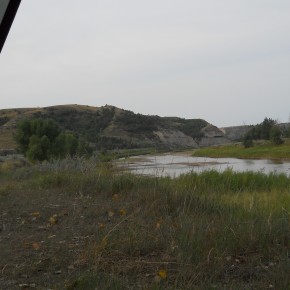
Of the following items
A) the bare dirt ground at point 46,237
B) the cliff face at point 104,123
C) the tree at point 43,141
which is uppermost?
the cliff face at point 104,123

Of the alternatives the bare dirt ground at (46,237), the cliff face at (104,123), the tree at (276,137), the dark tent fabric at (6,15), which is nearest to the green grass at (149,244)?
the bare dirt ground at (46,237)

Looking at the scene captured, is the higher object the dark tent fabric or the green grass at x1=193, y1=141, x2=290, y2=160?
the dark tent fabric

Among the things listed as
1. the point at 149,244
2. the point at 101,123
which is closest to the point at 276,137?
the point at 101,123

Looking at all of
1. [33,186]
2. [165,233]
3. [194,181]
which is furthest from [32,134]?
[165,233]

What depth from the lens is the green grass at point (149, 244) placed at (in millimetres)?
3455

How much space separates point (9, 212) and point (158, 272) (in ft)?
13.5

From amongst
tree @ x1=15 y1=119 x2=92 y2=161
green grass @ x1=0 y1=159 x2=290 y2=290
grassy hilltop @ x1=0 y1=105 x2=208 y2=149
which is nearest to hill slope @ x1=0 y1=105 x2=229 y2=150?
grassy hilltop @ x1=0 y1=105 x2=208 y2=149

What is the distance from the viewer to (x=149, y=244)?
439 centimetres

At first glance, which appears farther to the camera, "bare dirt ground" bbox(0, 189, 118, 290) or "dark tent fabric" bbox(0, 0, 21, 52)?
"bare dirt ground" bbox(0, 189, 118, 290)

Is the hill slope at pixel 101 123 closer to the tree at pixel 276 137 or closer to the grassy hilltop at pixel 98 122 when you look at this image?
the grassy hilltop at pixel 98 122

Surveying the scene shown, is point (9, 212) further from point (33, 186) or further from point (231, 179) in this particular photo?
point (231, 179)

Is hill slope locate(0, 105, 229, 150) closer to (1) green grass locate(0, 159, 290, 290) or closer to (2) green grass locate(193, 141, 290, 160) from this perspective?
(2) green grass locate(193, 141, 290, 160)

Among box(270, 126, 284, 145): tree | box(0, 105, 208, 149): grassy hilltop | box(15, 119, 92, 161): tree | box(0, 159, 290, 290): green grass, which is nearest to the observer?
box(0, 159, 290, 290): green grass

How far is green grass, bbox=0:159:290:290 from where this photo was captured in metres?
3.46
